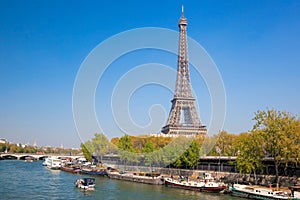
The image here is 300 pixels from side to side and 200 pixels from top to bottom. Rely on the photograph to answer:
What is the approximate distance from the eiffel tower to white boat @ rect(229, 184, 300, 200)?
3431cm

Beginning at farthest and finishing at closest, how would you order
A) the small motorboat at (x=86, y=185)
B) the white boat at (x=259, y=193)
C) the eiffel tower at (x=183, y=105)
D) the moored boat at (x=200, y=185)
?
the eiffel tower at (x=183, y=105)
the small motorboat at (x=86, y=185)
the moored boat at (x=200, y=185)
the white boat at (x=259, y=193)

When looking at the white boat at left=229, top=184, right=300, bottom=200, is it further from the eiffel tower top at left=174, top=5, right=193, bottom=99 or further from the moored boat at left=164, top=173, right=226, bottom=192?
the eiffel tower top at left=174, top=5, right=193, bottom=99

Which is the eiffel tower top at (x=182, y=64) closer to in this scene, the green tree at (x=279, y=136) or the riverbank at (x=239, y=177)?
the riverbank at (x=239, y=177)

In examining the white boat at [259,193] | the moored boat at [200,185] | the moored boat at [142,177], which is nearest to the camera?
the white boat at [259,193]

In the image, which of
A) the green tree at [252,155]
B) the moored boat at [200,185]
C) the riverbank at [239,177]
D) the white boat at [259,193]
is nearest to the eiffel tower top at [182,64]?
the riverbank at [239,177]

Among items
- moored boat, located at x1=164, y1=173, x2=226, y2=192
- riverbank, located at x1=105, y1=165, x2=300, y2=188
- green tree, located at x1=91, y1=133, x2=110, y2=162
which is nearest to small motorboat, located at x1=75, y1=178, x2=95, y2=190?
moored boat, located at x1=164, y1=173, x2=226, y2=192

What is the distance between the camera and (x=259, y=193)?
2459cm

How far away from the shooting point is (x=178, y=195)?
27281mm

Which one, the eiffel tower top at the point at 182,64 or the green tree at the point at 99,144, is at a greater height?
the eiffel tower top at the point at 182,64

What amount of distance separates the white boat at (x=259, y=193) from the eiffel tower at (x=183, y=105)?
34309 mm

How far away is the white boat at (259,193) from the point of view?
2288 centimetres

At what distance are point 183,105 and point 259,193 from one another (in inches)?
1653

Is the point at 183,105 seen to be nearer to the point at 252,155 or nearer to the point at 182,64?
the point at 182,64

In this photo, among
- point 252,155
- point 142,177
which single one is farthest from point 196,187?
point 142,177
